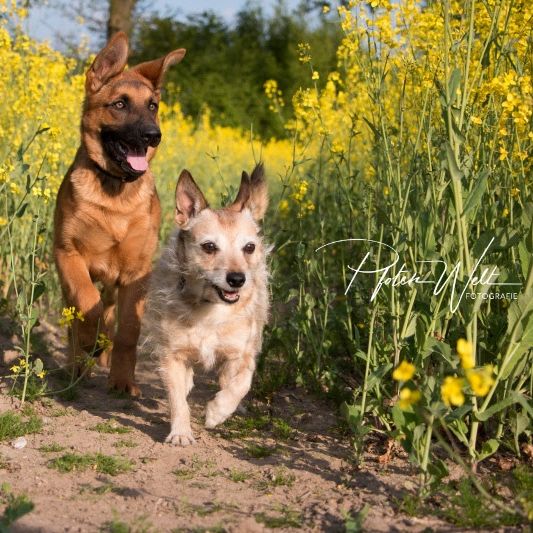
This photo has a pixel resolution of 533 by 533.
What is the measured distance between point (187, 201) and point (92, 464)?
166cm

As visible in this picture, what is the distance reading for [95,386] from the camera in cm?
588

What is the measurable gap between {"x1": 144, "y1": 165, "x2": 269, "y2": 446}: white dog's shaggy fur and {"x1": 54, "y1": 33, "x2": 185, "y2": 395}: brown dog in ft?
2.62

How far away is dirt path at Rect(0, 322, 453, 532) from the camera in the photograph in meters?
3.45

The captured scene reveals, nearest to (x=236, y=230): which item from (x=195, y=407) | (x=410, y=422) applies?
(x=195, y=407)

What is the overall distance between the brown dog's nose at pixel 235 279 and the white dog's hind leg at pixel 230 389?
0.57m

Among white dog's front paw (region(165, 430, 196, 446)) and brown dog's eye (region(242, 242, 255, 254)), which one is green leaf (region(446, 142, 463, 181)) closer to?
brown dog's eye (region(242, 242, 255, 254))

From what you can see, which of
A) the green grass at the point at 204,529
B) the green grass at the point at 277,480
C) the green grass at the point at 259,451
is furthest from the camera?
the green grass at the point at 259,451

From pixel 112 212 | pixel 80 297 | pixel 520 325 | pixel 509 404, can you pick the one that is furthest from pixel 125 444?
pixel 520 325

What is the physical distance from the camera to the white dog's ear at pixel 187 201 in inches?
194

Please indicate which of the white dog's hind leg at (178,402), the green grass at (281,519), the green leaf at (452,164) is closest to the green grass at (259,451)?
the white dog's hind leg at (178,402)

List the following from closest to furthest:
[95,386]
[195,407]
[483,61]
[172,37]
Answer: [483,61] → [195,407] → [95,386] → [172,37]

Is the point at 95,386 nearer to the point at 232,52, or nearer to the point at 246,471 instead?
the point at 246,471

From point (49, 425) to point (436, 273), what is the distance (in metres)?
2.37

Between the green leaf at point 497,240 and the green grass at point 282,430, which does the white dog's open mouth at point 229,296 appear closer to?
the green grass at point 282,430
